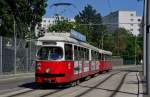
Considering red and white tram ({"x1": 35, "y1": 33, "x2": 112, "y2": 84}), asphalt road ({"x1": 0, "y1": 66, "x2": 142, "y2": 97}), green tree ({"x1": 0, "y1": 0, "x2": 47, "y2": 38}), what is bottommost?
asphalt road ({"x1": 0, "y1": 66, "x2": 142, "y2": 97})

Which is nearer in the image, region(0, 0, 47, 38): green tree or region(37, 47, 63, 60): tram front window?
region(37, 47, 63, 60): tram front window

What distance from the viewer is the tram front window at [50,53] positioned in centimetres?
2730

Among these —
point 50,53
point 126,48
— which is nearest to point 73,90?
point 50,53

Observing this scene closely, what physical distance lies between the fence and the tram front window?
20594 mm

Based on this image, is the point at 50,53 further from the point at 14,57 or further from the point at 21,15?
the point at 21,15

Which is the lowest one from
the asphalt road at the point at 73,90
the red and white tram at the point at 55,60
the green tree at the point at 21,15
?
the asphalt road at the point at 73,90

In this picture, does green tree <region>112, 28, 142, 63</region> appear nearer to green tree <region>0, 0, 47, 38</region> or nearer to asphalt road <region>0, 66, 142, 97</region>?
green tree <region>0, 0, 47, 38</region>

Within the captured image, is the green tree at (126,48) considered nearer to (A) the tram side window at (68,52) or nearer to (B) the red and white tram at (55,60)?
(A) the tram side window at (68,52)

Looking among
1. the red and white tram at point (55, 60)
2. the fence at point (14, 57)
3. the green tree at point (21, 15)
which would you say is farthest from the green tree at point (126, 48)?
the red and white tram at point (55, 60)

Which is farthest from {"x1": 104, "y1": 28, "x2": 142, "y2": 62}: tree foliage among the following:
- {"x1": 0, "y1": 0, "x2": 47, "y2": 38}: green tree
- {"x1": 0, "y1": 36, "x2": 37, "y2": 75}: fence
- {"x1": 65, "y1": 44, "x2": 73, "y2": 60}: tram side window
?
{"x1": 65, "y1": 44, "x2": 73, "y2": 60}: tram side window

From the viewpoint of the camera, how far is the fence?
169ft

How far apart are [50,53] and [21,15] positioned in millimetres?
55610

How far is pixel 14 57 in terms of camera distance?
5528 centimetres

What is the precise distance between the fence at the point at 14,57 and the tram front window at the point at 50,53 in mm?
20594
